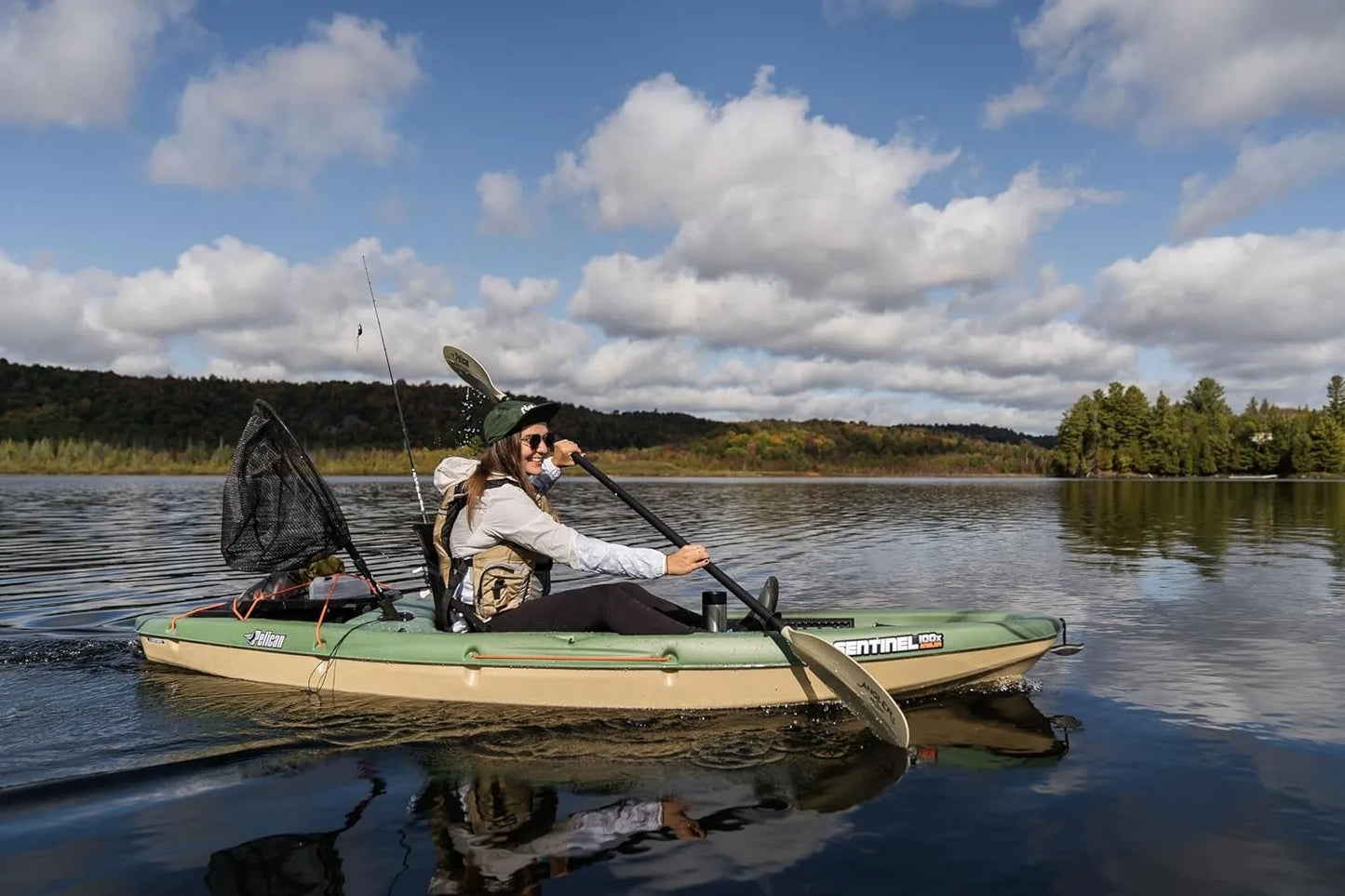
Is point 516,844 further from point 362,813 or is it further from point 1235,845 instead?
point 1235,845

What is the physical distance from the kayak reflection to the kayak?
0.22 meters

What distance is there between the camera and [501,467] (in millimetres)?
7254

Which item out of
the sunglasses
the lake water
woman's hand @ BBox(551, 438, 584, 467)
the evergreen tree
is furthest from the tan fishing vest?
the evergreen tree

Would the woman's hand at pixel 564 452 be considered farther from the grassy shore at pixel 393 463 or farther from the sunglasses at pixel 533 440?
the grassy shore at pixel 393 463

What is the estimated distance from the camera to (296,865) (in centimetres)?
495

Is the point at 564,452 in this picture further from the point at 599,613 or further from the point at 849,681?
the point at 849,681

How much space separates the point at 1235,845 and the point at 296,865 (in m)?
5.36

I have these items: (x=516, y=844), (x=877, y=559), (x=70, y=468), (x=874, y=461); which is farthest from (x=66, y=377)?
(x=516, y=844)

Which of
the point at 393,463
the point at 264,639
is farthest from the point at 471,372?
the point at 393,463

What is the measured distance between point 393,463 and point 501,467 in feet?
381

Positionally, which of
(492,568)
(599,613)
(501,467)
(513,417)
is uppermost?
(513,417)

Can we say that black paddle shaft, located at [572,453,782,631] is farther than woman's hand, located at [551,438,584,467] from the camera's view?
No

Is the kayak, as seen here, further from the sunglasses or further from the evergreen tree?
the evergreen tree

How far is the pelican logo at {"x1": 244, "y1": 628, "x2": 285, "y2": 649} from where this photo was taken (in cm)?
830
